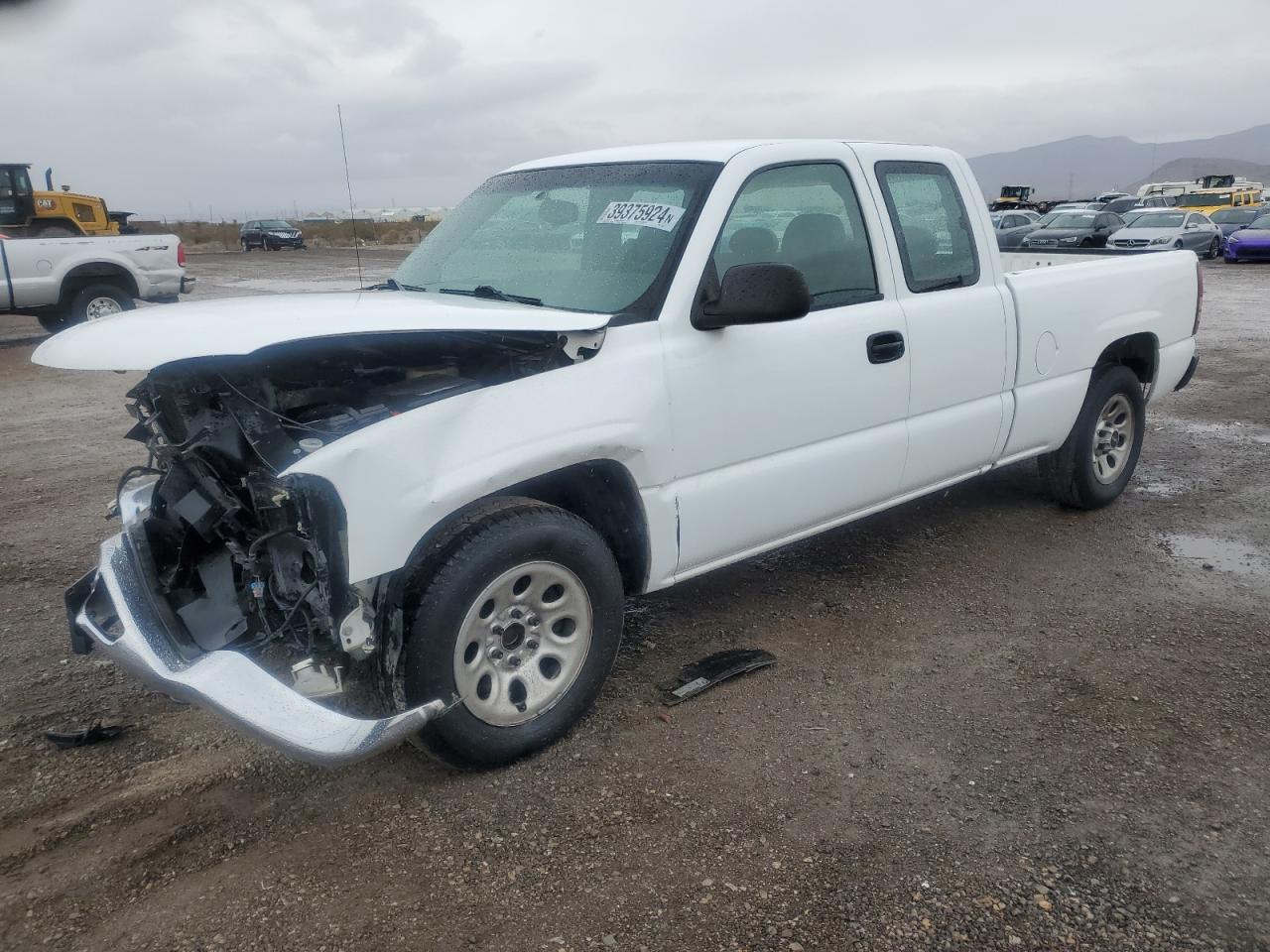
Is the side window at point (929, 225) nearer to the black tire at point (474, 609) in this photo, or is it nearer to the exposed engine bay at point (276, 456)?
the exposed engine bay at point (276, 456)

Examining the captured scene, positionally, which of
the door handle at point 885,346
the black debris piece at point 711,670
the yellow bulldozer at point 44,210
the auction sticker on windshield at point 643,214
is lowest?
the black debris piece at point 711,670

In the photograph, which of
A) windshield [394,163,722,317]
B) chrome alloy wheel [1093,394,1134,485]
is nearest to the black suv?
windshield [394,163,722,317]

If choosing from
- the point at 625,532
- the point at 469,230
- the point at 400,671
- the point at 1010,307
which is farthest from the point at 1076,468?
the point at 400,671

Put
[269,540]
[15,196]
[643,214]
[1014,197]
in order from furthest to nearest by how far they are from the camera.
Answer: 1. [1014,197]
2. [15,196]
3. [643,214]
4. [269,540]

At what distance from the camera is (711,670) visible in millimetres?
3846

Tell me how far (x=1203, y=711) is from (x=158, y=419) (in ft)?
12.2

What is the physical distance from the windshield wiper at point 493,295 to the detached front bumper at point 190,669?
139 cm

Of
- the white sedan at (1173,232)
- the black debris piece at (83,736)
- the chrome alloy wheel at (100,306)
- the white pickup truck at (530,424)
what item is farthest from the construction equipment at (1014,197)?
the black debris piece at (83,736)

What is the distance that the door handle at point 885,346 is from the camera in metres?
3.97

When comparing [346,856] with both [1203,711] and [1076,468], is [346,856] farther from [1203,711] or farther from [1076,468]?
[1076,468]

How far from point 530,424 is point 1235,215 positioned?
30725mm

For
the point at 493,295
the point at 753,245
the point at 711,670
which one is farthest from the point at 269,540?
the point at 753,245

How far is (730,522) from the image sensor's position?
364 centimetres

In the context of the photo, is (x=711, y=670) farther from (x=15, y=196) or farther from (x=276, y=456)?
(x=15, y=196)
